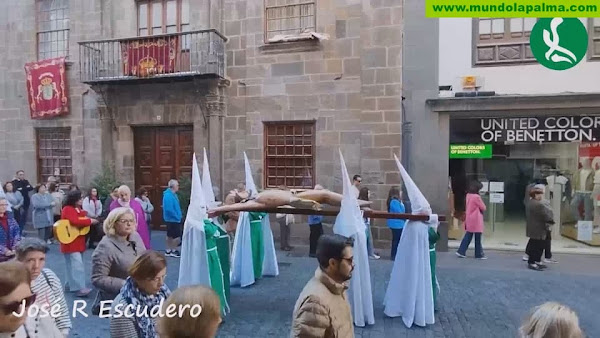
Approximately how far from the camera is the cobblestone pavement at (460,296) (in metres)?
5.65

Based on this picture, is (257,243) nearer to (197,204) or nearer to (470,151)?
(197,204)

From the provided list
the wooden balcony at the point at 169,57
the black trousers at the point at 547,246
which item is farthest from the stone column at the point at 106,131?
the black trousers at the point at 547,246

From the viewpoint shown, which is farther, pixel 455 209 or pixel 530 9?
pixel 455 209

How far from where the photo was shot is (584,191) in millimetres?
11055

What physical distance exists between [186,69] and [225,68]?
1.05 metres

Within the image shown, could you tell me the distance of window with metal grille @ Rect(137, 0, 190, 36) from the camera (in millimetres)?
12594

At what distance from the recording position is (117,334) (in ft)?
8.84

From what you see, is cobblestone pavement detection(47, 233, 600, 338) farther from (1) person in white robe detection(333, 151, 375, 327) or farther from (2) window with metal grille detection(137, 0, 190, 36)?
(2) window with metal grille detection(137, 0, 190, 36)

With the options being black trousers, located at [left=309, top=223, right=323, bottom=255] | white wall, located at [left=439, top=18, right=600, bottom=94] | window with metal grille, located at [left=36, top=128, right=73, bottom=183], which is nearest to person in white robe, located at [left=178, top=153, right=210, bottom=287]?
black trousers, located at [left=309, top=223, right=323, bottom=255]

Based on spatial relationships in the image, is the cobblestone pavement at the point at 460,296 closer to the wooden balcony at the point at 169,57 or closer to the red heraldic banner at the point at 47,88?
the wooden balcony at the point at 169,57

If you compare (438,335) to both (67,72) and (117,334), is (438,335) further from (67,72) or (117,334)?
(67,72)

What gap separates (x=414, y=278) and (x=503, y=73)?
6.77 meters

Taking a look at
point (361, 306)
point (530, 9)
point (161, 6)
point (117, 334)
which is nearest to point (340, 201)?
point (361, 306)

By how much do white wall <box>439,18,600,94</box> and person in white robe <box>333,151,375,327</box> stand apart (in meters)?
6.30
